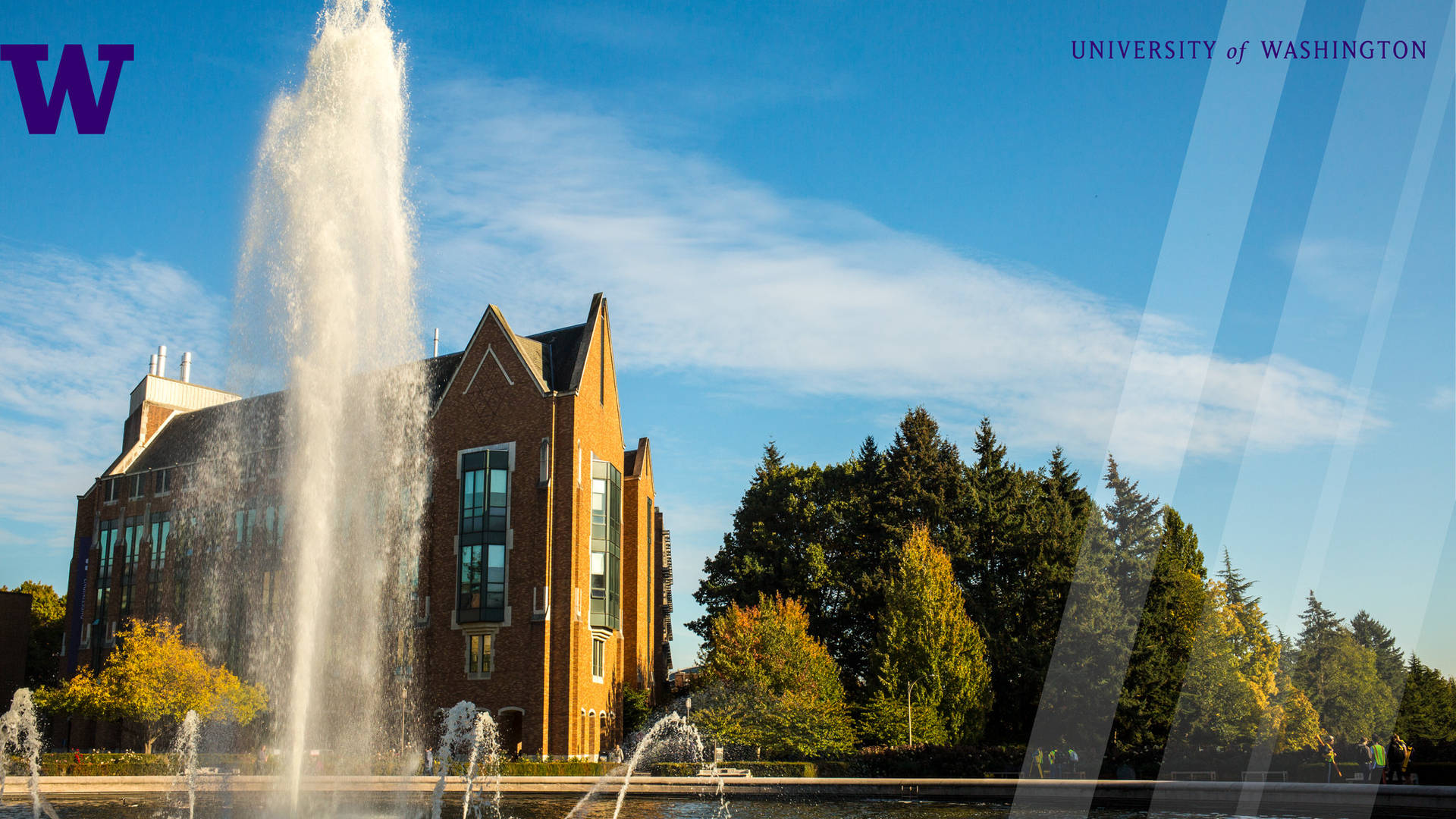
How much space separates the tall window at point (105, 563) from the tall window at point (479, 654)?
1200 inches

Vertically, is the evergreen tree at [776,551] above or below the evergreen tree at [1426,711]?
above

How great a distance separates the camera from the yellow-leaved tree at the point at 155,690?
47.2 metres

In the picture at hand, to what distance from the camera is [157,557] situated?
63.3 meters

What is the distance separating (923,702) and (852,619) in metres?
11.0

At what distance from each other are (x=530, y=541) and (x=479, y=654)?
18.5 ft

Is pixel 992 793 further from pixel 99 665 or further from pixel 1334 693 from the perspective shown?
pixel 99 665

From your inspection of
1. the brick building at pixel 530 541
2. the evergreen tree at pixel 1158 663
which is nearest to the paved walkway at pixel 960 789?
the brick building at pixel 530 541

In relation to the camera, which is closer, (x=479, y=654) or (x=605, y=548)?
(x=479, y=654)

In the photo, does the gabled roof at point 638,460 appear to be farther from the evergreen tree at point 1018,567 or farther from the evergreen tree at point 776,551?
the evergreen tree at point 1018,567

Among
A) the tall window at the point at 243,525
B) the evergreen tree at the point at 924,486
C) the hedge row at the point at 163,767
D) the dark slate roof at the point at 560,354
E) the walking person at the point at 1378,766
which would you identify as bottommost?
the hedge row at the point at 163,767

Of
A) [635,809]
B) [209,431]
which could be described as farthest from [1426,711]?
[209,431]

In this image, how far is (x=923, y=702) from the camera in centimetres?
4616

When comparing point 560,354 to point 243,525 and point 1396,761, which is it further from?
point 1396,761

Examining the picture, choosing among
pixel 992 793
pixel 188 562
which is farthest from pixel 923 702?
pixel 188 562
